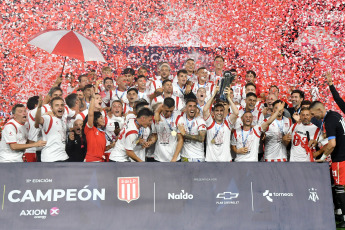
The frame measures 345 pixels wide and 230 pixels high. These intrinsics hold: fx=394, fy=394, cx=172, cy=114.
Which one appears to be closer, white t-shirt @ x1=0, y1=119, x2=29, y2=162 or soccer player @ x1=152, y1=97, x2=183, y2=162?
white t-shirt @ x1=0, y1=119, x2=29, y2=162

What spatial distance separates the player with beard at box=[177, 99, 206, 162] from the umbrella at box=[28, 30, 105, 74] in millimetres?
1925

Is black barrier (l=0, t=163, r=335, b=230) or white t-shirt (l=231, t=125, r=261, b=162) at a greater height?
white t-shirt (l=231, t=125, r=261, b=162)

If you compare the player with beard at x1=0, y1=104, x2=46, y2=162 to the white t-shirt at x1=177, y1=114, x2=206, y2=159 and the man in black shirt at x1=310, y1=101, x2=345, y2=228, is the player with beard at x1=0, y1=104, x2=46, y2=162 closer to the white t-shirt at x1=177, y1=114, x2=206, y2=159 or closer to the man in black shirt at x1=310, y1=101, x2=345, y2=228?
the white t-shirt at x1=177, y1=114, x2=206, y2=159

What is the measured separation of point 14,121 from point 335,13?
1095 cm

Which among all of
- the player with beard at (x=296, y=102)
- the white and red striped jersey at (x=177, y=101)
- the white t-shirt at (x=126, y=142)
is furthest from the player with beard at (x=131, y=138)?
the player with beard at (x=296, y=102)

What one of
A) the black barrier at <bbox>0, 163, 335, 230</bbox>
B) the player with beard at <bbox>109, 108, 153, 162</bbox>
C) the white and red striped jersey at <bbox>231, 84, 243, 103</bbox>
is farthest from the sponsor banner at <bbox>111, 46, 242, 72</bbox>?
the black barrier at <bbox>0, 163, 335, 230</bbox>

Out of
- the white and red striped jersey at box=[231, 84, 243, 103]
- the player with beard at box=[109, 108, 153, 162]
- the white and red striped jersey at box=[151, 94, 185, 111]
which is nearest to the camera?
the player with beard at box=[109, 108, 153, 162]

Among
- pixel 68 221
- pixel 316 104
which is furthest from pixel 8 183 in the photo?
pixel 316 104

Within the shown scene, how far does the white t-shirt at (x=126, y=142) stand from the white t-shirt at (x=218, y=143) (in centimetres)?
127

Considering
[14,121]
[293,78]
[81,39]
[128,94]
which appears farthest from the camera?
[293,78]

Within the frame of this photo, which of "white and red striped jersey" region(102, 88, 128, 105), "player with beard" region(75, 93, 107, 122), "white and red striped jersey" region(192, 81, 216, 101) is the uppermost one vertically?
"white and red striped jersey" region(192, 81, 216, 101)

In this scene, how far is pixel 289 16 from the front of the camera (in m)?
13.1

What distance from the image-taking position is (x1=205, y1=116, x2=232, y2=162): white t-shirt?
21.8ft

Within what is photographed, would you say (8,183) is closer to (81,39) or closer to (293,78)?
(81,39)
